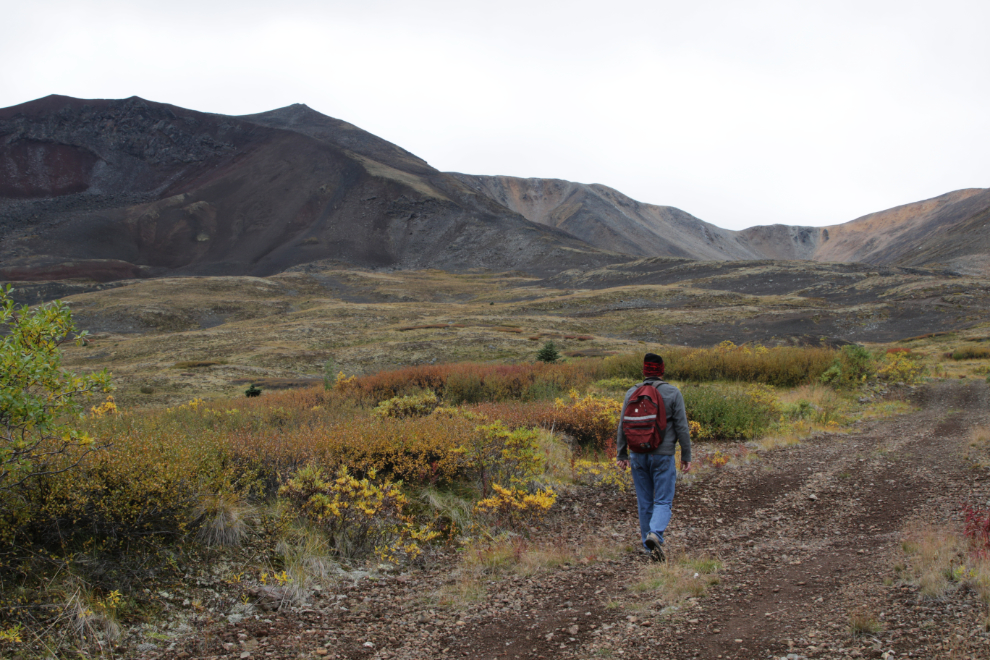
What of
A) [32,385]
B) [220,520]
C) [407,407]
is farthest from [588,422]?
[32,385]

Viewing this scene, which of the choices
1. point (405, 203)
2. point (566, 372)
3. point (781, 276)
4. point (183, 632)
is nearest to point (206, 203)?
point (405, 203)

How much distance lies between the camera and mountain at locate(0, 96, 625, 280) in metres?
106

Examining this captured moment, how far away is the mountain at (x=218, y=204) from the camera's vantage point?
349 feet

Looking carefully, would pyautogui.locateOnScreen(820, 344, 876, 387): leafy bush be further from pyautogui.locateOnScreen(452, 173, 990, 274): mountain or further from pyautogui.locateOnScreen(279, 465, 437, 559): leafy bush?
pyautogui.locateOnScreen(452, 173, 990, 274): mountain

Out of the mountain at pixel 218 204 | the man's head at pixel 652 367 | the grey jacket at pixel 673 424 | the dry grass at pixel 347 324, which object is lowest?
the dry grass at pixel 347 324

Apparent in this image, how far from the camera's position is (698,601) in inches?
152

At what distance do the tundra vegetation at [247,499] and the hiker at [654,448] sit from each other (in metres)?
0.37

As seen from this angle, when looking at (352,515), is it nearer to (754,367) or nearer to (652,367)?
(652,367)

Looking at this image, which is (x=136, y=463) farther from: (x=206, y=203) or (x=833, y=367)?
(x=206, y=203)

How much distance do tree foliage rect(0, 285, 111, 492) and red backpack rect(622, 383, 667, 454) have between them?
4077 millimetres

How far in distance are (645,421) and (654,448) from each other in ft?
0.82

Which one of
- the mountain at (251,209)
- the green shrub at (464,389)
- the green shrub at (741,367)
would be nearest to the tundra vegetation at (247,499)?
the green shrub at (464,389)

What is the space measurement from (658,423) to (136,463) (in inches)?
169

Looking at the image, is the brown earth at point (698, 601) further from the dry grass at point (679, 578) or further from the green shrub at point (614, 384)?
the green shrub at point (614, 384)
